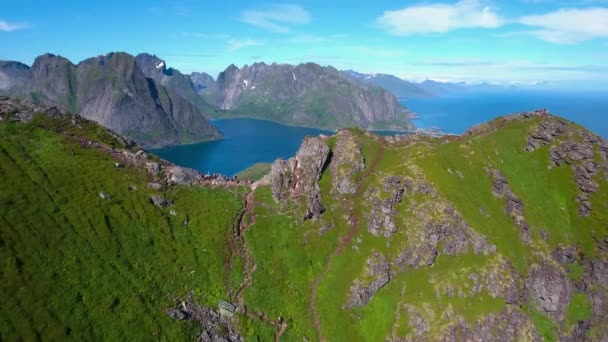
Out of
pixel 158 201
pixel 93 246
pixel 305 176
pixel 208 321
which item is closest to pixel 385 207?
pixel 305 176

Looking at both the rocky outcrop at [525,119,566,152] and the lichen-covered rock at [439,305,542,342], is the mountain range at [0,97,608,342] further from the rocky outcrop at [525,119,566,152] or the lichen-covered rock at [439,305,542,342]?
the rocky outcrop at [525,119,566,152]

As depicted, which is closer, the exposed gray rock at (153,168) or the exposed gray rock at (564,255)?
the exposed gray rock at (564,255)

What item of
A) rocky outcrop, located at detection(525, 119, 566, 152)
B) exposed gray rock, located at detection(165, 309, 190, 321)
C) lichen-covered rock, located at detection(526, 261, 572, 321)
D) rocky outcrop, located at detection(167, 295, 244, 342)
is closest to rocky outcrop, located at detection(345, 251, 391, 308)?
rocky outcrop, located at detection(167, 295, 244, 342)

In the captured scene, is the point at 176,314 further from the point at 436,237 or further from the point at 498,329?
the point at 498,329

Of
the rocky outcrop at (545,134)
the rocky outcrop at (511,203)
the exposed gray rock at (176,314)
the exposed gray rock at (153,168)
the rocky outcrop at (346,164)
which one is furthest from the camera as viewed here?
the rocky outcrop at (545,134)

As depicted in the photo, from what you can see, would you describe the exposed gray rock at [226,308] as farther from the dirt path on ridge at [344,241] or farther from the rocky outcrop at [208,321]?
the dirt path on ridge at [344,241]

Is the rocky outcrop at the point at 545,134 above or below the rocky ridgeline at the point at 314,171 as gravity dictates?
above

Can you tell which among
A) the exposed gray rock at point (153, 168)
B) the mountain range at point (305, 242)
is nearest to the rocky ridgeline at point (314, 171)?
the mountain range at point (305, 242)
